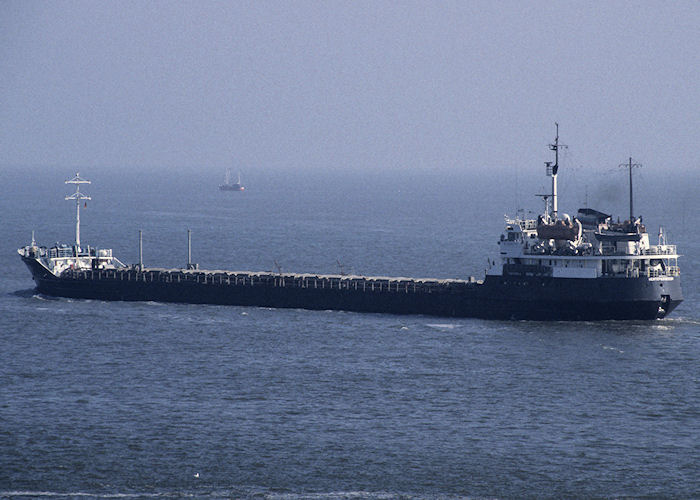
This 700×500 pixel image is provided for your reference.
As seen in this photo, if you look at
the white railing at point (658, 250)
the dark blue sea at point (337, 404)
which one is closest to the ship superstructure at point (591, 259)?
the white railing at point (658, 250)

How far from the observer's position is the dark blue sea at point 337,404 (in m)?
47.0

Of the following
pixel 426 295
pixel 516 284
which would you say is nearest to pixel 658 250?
pixel 516 284

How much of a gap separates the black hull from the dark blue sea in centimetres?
151

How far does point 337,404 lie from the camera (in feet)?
191

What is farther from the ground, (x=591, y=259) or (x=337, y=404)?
(x=591, y=259)

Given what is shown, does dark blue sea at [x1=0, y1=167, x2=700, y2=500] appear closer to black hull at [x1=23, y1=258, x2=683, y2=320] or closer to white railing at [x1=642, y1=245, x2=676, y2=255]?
black hull at [x1=23, y1=258, x2=683, y2=320]

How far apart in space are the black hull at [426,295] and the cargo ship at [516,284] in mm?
76

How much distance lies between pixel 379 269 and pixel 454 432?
66257 millimetres

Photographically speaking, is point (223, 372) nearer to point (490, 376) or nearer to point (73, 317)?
point (490, 376)

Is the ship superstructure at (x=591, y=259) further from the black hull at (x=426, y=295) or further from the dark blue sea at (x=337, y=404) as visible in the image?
the dark blue sea at (x=337, y=404)

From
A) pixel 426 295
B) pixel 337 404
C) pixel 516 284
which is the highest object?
pixel 516 284

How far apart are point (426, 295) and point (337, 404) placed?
3018 centimetres

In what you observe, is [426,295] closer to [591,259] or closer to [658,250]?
[591,259]

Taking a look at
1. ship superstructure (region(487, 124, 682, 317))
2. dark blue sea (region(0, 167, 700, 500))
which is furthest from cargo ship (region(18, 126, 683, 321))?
dark blue sea (region(0, 167, 700, 500))
